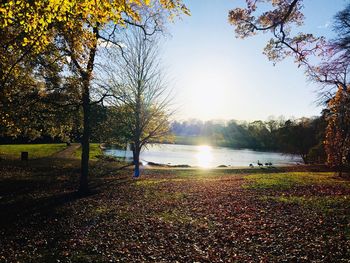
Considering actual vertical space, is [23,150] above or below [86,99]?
below

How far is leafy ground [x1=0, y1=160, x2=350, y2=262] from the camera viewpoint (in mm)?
8875

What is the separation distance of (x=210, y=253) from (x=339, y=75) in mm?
30591

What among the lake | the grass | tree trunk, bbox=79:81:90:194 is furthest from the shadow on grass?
the grass

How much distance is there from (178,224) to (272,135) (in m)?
90.2

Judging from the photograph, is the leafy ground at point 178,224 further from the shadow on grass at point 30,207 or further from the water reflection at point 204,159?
the water reflection at point 204,159

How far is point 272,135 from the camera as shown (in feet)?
317

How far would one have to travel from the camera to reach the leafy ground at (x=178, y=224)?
8875mm

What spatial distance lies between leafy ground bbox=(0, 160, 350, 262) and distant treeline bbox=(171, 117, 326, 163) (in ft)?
65.1

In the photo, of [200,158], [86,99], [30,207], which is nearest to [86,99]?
[86,99]

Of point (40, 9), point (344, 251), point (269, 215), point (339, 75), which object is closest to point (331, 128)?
point (339, 75)

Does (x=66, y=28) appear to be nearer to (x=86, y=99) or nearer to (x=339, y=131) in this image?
(x=86, y=99)

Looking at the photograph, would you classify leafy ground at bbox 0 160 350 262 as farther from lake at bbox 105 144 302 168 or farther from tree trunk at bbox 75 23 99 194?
lake at bbox 105 144 302 168

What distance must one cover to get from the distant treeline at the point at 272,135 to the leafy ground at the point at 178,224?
19.8 m

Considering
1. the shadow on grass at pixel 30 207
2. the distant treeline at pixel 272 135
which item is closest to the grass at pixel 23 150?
the distant treeline at pixel 272 135
